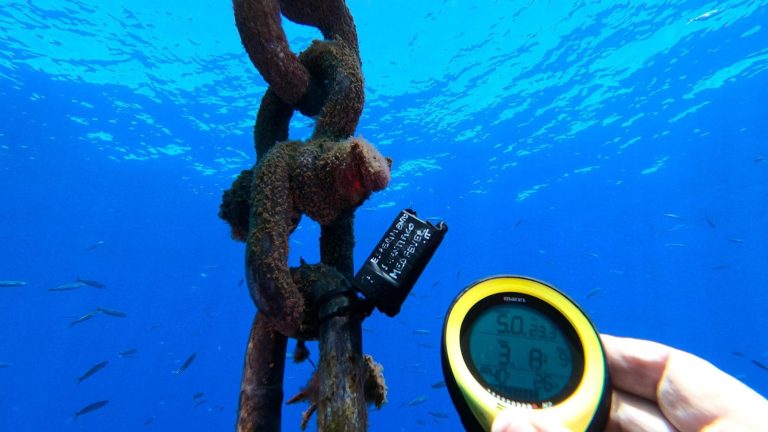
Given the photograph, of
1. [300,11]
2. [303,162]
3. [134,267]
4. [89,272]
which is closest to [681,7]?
[300,11]

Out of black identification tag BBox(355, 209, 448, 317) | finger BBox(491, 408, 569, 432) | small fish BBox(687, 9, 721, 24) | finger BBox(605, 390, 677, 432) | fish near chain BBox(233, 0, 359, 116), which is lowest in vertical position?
finger BBox(491, 408, 569, 432)

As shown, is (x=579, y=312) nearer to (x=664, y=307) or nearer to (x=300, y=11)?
(x=300, y=11)

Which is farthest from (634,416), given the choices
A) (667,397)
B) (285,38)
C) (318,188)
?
(285,38)

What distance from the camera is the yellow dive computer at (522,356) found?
119 centimetres

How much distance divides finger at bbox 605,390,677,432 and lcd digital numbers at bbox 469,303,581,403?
0.23 m

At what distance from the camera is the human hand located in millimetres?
890

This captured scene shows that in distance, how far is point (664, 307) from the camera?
6894 centimetres

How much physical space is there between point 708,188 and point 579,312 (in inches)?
1563

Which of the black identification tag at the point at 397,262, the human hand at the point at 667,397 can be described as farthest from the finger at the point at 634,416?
the black identification tag at the point at 397,262

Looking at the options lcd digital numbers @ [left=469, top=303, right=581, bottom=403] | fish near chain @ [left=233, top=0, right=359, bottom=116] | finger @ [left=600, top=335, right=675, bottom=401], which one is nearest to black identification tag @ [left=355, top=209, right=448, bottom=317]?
lcd digital numbers @ [left=469, top=303, right=581, bottom=403]

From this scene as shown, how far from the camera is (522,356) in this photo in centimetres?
140

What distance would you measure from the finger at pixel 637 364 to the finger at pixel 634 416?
0.09ft

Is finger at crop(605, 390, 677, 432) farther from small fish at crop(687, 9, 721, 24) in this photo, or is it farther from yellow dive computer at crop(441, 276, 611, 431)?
small fish at crop(687, 9, 721, 24)

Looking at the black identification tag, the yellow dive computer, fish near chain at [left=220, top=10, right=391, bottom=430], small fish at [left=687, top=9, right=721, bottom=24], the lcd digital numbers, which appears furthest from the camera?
small fish at [left=687, top=9, right=721, bottom=24]
